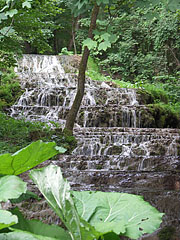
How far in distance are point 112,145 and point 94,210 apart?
5850 mm

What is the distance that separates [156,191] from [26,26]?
4286 millimetres

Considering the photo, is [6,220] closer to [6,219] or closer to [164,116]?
[6,219]

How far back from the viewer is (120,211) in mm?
635

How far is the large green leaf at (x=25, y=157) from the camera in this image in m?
0.58

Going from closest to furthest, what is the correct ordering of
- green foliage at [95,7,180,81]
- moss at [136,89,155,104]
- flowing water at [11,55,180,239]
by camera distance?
1. flowing water at [11,55,180,239]
2. moss at [136,89,155,104]
3. green foliage at [95,7,180,81]

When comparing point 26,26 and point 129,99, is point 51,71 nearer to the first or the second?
point 129,99

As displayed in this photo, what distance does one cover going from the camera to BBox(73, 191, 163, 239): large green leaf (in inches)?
23.0

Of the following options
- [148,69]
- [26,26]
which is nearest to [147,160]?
[26,26]

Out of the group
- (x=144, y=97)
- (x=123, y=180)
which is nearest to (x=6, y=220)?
(x=123, y=180)

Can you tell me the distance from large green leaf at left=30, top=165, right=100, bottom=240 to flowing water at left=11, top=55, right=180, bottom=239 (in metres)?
2.01

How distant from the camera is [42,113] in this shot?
10.0m

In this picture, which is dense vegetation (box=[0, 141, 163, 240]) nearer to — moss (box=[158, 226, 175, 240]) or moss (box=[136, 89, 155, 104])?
moss (box=[158, 226, 175, 240])

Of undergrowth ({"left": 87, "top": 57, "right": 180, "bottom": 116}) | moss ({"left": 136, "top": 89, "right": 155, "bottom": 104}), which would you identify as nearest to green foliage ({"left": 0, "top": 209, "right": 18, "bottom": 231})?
undergrowth ({"left": 87, "top": 57, "right": 180, "bottom": 116})

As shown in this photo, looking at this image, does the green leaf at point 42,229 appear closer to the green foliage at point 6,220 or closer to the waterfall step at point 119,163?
the green foliage at point 6,220
